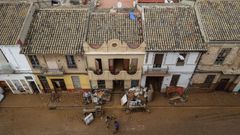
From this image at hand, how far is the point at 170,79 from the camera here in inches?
1104

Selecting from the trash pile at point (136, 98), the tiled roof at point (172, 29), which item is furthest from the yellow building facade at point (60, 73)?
the tiled roof at point (172, 29)

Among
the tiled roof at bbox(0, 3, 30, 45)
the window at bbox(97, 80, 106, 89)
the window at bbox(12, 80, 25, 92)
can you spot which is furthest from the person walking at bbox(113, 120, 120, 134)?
the tiled roof at bbox(0, 3, 30, 45)

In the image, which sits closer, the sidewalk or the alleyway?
the alleyway

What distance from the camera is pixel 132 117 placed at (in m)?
27.5

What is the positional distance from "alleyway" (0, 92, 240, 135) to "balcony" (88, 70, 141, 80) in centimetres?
408

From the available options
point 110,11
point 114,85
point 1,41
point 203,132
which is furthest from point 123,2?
point 203,132

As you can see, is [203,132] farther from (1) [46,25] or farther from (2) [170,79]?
(1) [46,25]

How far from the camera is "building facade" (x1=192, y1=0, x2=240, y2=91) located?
23.6m

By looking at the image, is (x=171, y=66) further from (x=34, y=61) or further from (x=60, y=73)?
(x=34, y=61)

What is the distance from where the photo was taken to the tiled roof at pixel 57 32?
78.7 feet

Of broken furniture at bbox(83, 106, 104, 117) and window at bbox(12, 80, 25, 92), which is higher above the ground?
window at bbox(12, 80, 25, 92)

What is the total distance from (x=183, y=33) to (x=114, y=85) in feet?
40.9

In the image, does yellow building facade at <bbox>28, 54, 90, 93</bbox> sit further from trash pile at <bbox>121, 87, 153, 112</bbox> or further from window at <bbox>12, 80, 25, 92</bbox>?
trash pile at <bbox>121, 87, 153, 112</bbox>

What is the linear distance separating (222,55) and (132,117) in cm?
1414
